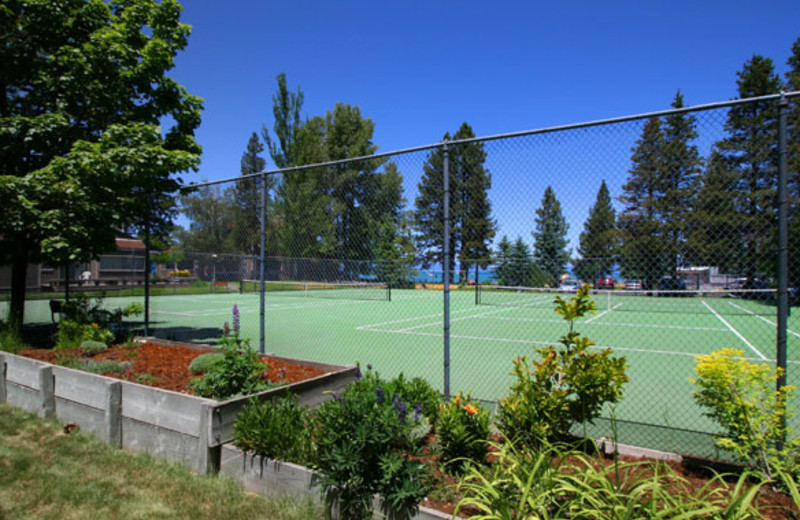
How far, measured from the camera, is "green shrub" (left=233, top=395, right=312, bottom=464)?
3.03m

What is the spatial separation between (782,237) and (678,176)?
951 mm

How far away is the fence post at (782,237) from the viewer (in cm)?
300

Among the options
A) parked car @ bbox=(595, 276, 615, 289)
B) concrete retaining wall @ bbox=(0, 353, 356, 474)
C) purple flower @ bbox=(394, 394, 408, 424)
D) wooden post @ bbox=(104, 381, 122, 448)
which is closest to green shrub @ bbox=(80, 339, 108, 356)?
concrete retaining wall @ bbox=(0, 353, 356, 474)

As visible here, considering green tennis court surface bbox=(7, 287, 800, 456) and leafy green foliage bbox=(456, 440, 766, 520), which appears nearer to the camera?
leafy green foliage bbox=(456, 440, 766, 520)

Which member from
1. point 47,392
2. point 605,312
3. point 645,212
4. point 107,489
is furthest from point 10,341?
point 605,312

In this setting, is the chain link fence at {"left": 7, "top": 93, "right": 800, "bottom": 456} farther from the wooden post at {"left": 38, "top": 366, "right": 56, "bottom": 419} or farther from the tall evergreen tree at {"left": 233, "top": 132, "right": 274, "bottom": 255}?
the wooden post at {"left": 38, "top": 366, "right": 56, "bottom": 419}

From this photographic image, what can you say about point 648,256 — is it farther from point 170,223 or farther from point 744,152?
point 170,223

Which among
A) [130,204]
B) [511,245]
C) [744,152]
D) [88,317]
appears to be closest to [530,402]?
[511,245]

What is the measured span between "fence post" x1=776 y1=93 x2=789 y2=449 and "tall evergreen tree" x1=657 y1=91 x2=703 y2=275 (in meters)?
0.60

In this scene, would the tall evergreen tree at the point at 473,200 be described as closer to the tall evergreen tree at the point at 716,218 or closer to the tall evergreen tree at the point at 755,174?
the tall evergreen tree at the point at 716,218

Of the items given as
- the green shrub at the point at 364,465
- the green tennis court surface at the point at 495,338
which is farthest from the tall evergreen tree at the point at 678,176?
the green shrub at the point at 364,465

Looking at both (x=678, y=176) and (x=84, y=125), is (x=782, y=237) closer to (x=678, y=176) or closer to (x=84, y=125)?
(x=678, y=176)

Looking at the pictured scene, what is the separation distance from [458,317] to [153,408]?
12.6 metres

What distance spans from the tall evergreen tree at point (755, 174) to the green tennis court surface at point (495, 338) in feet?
5.66
